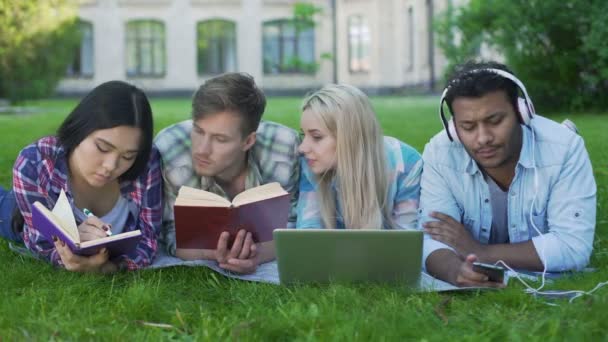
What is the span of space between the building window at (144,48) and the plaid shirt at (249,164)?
29.7 m

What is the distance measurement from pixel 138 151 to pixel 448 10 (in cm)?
1411

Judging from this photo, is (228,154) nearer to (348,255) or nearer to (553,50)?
(348,255)

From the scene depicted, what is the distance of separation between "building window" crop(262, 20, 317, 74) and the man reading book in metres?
29.2

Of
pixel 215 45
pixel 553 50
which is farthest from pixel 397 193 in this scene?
pixel 215 45

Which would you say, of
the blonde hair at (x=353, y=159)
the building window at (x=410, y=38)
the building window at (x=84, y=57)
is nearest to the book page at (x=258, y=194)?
the blonde hair at (x=353, y=159)

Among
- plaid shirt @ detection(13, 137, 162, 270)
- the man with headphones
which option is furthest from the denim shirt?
plaid shirt @ detection(13, 137, 162, 270)

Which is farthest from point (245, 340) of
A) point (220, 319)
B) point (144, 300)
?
point (144, 300)

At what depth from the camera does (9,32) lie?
20609 mm

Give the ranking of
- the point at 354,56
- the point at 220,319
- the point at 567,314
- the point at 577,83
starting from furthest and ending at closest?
the point at 354,56, the point at 577,83, the point at 220,319, the point at 567,314

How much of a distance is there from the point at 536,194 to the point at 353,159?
0.79m

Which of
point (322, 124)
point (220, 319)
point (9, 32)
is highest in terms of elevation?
point (9, 32)

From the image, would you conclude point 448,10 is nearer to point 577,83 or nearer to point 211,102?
point 577,83

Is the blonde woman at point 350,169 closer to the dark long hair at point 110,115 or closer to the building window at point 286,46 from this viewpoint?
the dark long hair at point 110,115

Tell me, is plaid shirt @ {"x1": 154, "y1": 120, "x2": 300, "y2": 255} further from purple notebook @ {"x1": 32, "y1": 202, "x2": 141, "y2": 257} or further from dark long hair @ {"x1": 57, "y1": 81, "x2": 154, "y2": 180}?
purple notebook @ {"x1": 32, "y1": 202, "x2": 141, "y2": 257}
